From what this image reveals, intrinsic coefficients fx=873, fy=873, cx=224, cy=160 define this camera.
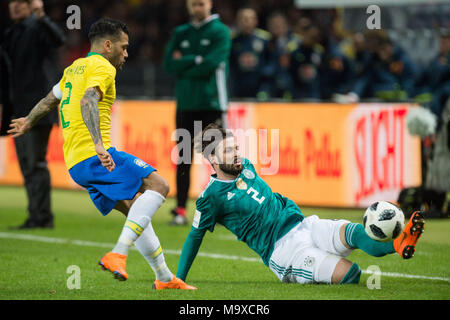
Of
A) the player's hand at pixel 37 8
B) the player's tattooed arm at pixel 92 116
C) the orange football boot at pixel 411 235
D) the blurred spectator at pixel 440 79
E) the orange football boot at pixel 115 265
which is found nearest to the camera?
the orange football boot at pixel 115 265

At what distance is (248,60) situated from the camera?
571 inches

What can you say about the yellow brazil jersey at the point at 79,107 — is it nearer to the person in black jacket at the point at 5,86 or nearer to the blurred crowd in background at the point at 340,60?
the person in black jacket at the point at 5,86

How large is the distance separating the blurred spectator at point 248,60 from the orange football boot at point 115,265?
30.7ft

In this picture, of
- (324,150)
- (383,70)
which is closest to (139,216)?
(324,150)

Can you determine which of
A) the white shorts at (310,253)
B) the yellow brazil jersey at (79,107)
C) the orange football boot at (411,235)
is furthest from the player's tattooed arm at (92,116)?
the orange football boot at (411,235)

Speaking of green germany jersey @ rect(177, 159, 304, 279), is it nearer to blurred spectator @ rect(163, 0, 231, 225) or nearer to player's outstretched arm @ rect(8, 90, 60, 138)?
player's outstretched arm @ rect(8, 90, 60, 138)

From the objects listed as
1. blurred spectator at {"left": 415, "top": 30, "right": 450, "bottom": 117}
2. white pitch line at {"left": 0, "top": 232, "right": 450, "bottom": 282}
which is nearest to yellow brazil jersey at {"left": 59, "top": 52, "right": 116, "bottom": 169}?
white pitch line at {"left": 0, "top": 232, "right": 450, "bottom": 282}

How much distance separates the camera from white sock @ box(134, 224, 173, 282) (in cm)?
581

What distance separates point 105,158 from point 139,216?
0.43 meters

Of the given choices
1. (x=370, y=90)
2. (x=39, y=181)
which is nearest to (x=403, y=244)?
(x=39, y=181)

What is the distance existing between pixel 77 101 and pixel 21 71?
3.99 m

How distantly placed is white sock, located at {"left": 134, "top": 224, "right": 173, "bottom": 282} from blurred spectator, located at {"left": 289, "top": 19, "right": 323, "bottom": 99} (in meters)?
8.59

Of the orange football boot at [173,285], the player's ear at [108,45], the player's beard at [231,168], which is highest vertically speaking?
the player's ear at [108,45]

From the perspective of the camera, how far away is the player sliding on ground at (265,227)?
5.96 meters
